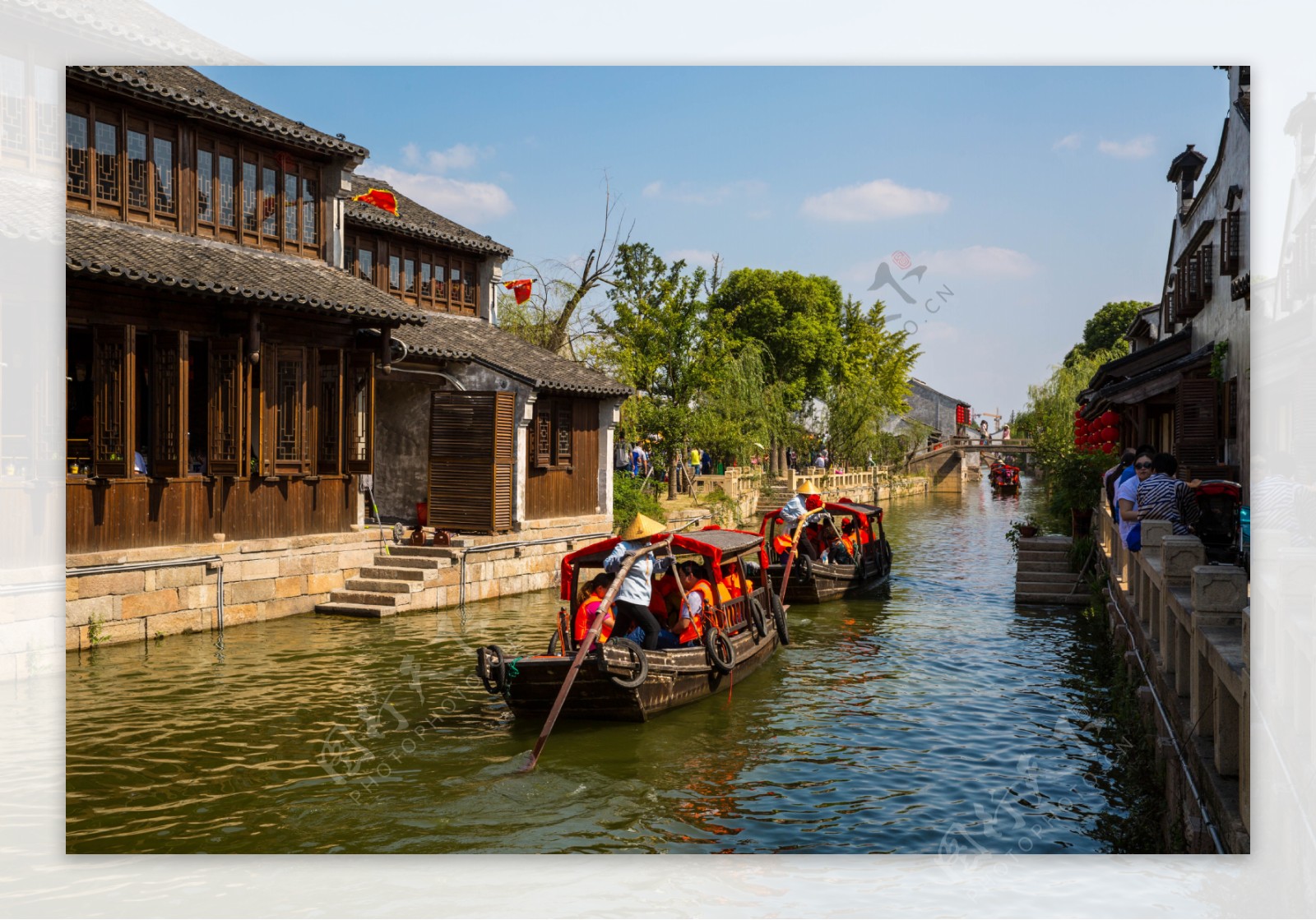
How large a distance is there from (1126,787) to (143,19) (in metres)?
13.4

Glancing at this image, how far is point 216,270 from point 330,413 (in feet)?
8.74

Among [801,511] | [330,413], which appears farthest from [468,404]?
[801,511]

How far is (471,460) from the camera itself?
58.1ft

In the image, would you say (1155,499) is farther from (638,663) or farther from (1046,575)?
(1046,575)

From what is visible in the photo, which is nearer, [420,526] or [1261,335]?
[1261,335]

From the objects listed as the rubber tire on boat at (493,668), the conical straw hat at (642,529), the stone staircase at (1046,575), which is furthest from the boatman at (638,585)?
the stone staircase at (1046,575)

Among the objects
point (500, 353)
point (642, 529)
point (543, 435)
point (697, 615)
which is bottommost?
point (697, 615)

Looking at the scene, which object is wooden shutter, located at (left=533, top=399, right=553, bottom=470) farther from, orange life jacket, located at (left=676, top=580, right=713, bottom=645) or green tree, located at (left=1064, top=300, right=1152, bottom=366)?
green tree, located at (left=1064, top=300, right=1152, bottom=366)

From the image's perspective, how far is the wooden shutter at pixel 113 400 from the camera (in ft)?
40.4

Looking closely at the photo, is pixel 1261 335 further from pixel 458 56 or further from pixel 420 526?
pixel 420 526

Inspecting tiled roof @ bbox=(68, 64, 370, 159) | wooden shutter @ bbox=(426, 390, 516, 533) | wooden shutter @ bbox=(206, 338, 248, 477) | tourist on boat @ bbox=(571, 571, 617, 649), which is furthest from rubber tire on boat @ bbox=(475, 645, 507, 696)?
wooden shutter @ bbox=(426, 390, 516, 533)

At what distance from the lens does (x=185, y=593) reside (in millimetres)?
13203

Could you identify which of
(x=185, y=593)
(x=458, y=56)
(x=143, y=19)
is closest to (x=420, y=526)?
(x=185, y=593)

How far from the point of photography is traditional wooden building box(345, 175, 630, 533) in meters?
17.7
